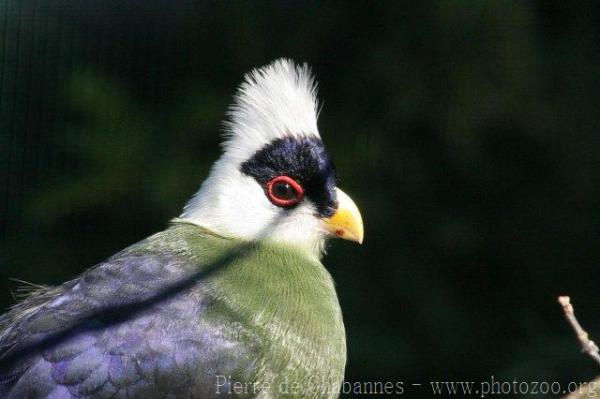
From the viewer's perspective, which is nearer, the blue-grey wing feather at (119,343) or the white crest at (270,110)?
the blue-grey wing feather at (119,343)

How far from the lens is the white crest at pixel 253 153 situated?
2078 mm

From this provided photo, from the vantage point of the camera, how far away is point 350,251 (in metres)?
3.03

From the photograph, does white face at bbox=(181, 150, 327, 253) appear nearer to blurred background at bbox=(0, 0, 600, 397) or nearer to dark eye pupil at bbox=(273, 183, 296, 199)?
dark eye pupil at bbox=(273, 183, 296, 199)

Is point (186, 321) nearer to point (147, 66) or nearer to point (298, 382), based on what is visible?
point (298, 382)

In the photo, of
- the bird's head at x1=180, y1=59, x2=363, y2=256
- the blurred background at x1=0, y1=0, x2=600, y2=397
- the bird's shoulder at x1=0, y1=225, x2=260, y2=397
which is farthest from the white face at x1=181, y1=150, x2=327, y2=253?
the blurred background at x1=0, y1=0, x2=600, y2=397

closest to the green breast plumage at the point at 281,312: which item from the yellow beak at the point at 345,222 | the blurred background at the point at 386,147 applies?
the yellow beak at the point at 345,222

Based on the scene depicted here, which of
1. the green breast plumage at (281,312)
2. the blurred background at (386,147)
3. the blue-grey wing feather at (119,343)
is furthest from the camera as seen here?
the blurred background at (386,147)

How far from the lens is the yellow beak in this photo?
6.83 ft

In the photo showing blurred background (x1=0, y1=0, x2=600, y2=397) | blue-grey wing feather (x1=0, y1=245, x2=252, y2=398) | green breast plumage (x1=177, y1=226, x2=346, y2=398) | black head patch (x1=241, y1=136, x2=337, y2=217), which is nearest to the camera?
blue-grey wing feather (x1=0, y1=245, x2=252, y2=398)

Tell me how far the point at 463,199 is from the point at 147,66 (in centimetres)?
121

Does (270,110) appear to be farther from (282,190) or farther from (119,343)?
(119,343)

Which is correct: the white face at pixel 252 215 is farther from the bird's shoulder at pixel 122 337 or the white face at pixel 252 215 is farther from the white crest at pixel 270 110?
Result: the bird's shoulder at pixel 122 337

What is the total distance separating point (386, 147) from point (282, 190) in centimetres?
101

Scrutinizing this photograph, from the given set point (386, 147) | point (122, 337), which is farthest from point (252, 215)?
point (386, 147)
